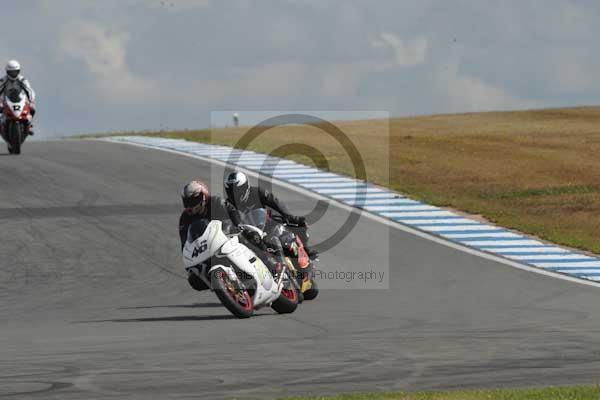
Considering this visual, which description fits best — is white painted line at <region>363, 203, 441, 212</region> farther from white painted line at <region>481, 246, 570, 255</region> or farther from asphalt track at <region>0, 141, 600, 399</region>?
white painted line at <region>481, 246, 570, 255</region>

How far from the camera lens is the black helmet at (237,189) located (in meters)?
14.1

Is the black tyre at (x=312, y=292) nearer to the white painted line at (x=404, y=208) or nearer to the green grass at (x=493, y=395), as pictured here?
the green grass at (x=493, y=395)

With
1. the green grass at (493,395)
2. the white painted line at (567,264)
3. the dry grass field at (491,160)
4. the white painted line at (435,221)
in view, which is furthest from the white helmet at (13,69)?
the green grass at (493,395)

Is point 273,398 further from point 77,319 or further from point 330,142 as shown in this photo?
point 330,142

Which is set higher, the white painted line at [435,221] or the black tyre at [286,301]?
the white painted line at [435,221]

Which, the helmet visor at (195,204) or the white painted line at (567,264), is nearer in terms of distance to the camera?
the helmet visor at (195,204)

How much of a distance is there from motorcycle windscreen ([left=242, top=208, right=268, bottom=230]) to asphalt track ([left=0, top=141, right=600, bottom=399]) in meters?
1.09

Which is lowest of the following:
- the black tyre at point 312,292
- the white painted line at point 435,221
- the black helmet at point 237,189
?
the black tyre at point 312,292

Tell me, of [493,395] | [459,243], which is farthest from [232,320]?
[459,243]

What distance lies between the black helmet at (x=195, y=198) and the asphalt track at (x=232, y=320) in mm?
1295

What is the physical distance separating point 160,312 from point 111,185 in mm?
12775

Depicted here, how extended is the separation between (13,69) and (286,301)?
17.2 metres

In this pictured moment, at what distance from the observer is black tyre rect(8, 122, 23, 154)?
3000 centimetres

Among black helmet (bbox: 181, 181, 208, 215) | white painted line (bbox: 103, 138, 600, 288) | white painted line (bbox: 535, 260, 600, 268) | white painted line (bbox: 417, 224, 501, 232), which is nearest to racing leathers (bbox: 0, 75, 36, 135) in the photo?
white painted line (bbox: 103, 138, 600, 288)
